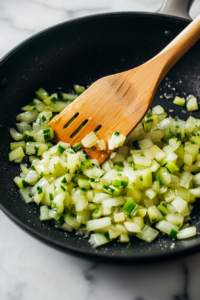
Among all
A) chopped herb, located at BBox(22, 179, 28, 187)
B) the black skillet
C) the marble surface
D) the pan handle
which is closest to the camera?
the marble surface

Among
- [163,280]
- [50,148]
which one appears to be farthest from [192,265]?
[50,148]

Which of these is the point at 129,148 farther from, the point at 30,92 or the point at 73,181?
the point at 30,92

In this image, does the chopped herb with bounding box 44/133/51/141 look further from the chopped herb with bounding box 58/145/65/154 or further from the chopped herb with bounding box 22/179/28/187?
the chopped herb with bounding box 22/179/28/187

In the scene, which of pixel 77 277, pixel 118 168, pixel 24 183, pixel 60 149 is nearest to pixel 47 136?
pixel 60 149

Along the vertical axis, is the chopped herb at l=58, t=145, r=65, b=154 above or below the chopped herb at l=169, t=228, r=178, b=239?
above

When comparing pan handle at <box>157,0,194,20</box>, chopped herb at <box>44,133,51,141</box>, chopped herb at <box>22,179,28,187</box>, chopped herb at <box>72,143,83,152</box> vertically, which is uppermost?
pan handle at <box>157,0,194,20</box>

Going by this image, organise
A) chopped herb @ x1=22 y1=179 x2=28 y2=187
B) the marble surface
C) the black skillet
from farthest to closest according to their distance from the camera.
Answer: the black skillet, chopped herb @ x1=22 y1=179 x2=28 y2=187, the marble surface

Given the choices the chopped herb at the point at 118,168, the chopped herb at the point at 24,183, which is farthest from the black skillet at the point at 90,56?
the chopped herb at the point at 118,168

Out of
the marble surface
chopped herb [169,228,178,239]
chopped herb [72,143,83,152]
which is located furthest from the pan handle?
the marble surface
